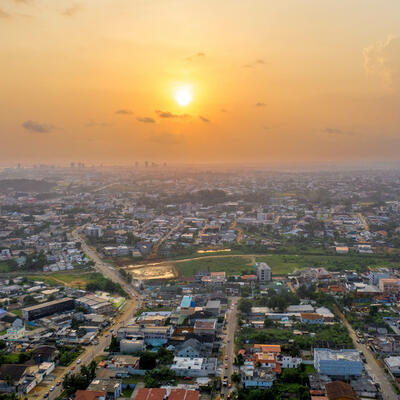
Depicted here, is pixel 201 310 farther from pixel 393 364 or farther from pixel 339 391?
pixel 393 364

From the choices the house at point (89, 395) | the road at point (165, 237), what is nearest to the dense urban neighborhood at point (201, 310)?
the house at point (89, 395)

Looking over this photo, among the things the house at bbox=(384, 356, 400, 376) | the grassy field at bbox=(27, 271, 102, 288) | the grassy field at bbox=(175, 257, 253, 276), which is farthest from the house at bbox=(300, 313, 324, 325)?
the grassy field at bbox=(27, 271, 102, 288)

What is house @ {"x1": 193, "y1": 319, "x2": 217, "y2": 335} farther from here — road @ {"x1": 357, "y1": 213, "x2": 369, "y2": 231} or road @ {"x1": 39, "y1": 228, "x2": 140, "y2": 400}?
road @ {"x1": 357, "y1": 213, "x2": 369, "y2": 231}

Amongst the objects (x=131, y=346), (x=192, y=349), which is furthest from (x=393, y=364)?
(x=131, y=346)

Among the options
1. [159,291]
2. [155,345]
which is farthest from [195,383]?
[159,291]

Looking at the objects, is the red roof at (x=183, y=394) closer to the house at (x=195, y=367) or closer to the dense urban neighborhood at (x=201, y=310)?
the dense urban neighborhood at (x=201, y=310)

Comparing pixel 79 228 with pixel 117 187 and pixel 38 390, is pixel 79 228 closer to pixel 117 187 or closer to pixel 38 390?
pixel 38 390

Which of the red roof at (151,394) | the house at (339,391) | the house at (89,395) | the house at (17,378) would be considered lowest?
the house at (17,378)
